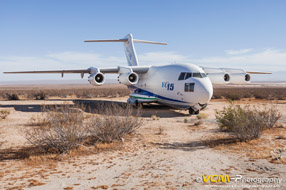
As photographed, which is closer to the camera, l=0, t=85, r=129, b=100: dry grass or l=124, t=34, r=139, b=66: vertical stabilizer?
l=124, t=34, r=139, b=66: vertical stabilizer

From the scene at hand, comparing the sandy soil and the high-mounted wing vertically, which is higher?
the high-mounted wing

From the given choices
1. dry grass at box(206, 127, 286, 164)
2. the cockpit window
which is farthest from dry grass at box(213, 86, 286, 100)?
dry grass at box(206, 127, 286, 164)

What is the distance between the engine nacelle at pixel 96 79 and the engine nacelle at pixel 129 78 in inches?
64.1

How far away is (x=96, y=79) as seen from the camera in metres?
17.8

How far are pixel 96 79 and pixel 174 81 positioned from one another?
5738 millimetres

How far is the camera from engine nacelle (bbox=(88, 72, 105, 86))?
17469 millimetres

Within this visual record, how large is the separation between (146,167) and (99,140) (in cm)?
A: 310

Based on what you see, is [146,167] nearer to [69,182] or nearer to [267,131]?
[69,182]

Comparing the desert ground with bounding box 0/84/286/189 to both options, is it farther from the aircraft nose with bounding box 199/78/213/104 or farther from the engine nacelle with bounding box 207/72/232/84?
the engine nacelle with bounding box 207/72/232/84

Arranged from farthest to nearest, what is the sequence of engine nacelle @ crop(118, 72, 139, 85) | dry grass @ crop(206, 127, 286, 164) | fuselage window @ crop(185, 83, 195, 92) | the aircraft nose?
engine nacelle @ crop(118, 72, 139, 85)
fuselage window @ crop(185, 83, 195, 92)
the aircraft nose
dry grass @ crop(206, 127, 286, 164)

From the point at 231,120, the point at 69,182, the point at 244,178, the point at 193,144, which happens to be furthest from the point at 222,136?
the point at 69,182

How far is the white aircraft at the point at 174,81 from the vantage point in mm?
14992

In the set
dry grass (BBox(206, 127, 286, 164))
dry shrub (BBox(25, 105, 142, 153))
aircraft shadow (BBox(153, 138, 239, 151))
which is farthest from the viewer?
aircraft shadow (BBox(153, 138, 239, 151))
